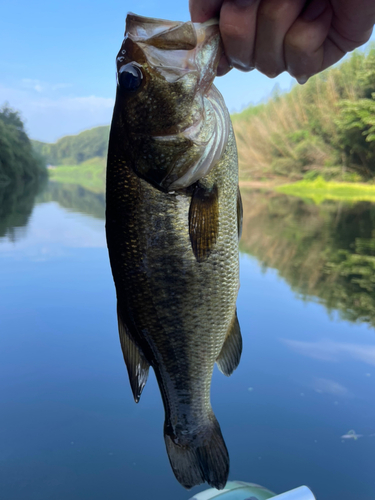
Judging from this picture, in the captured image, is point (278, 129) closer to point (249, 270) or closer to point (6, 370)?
point (249, 270)

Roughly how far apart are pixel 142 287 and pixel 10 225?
11972 millimetres

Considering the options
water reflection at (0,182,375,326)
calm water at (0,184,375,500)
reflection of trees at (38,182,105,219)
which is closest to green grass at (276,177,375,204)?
water reflection at (0,182,375,326)

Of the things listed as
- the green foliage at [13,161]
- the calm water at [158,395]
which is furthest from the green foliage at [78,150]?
the calm water at [158,395]

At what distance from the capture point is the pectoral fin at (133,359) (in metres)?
1.33

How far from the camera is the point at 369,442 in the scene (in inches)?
122

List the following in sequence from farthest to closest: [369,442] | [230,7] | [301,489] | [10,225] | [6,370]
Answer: [10,225]
[6,370]
[369,442]
[301,489]
[230,7]

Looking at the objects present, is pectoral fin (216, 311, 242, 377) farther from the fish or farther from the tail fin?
the tail fin

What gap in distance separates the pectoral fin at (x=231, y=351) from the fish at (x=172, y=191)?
105mm

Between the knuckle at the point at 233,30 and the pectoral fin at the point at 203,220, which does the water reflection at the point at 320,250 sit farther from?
the knuckle at the point at 233,30

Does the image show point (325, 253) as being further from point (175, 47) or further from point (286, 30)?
point (175, 47)

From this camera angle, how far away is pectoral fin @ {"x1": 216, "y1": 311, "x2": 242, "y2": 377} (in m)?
1.41

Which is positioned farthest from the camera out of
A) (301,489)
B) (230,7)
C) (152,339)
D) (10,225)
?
(10,225)

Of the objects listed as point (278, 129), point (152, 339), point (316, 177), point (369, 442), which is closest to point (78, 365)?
point (369, 442)

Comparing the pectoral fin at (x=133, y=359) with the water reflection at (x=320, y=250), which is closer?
the pectoral fin at (x=133, y=359)
